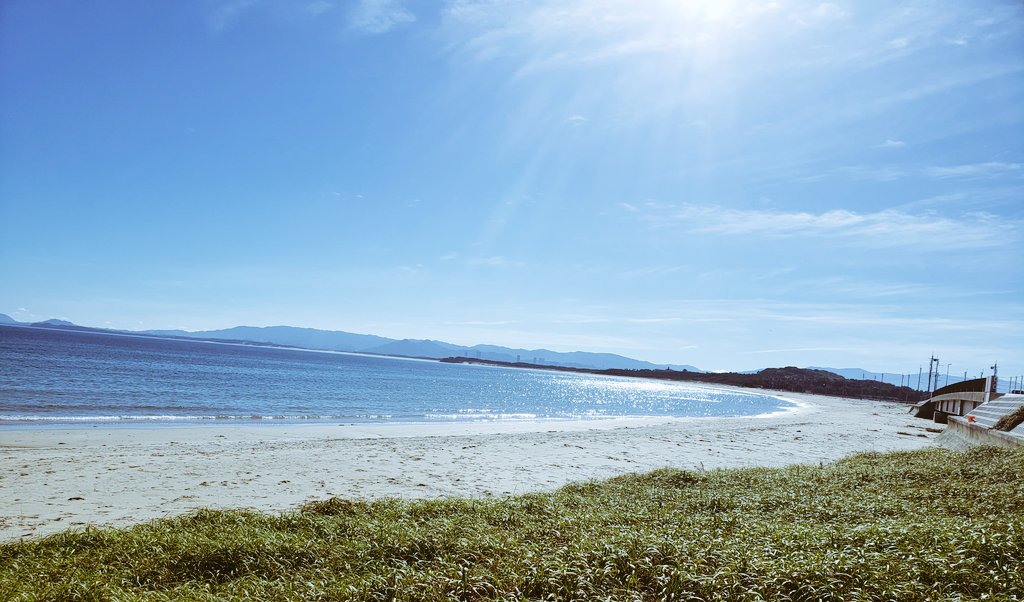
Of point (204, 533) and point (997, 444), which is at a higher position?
point (997, 444)

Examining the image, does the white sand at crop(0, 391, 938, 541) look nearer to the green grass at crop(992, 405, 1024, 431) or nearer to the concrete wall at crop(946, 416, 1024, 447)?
the concrete wall at crop(946, 416, 1024, 447)

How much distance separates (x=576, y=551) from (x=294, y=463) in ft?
44.6

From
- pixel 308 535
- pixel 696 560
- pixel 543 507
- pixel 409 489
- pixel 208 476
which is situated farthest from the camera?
pixel 208 476

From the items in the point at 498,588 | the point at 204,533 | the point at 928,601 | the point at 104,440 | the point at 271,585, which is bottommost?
the point at 104,440

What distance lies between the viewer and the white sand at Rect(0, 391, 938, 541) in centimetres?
1162

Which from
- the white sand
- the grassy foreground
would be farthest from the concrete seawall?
the grassy foreground

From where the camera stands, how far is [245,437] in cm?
2294

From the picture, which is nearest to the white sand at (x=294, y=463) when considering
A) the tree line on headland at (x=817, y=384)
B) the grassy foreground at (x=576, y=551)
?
the grassy foreground at (x=576, y=551)

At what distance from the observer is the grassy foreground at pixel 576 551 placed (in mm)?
4863

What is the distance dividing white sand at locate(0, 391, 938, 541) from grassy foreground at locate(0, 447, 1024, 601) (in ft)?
12.1

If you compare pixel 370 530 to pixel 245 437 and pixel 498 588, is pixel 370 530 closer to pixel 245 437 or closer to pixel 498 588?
pixel 498 588

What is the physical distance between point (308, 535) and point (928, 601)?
6949 millimetres

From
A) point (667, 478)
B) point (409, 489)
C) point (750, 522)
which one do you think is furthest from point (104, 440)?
point (750, 522)

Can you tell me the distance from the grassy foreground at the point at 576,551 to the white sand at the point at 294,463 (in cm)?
369
